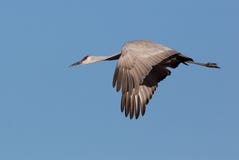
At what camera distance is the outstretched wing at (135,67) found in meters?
19.9

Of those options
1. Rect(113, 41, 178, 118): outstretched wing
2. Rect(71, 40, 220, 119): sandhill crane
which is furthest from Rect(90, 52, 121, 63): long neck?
Rect(113, 41, 178, 118): outstretched wing

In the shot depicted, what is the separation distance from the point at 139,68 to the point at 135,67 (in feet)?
0.34

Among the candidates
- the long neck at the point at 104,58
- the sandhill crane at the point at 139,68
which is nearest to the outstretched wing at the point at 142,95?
the sandhill crane at the point at 139,68

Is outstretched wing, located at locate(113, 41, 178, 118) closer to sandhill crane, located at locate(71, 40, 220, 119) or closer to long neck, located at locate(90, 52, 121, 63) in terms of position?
sandhill crane, located at locate(71, 40, 220, 119)

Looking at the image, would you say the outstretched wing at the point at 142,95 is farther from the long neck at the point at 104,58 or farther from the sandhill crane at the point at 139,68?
the long neck at the point at 104,58

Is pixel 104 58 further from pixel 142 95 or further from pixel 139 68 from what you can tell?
pixel 139 68

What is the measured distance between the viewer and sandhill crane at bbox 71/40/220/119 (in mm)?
19922

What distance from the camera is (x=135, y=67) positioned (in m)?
20.0

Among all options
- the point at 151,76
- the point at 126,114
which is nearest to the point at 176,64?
the point at 151,76

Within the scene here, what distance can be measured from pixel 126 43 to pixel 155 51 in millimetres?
719

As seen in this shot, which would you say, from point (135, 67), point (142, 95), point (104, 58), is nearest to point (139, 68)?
point (135, 67)

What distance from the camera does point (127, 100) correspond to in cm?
2131

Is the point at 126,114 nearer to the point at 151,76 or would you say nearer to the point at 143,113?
the point at 143,113

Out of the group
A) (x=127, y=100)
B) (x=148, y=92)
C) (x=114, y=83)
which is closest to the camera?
(x=114, y=83)
